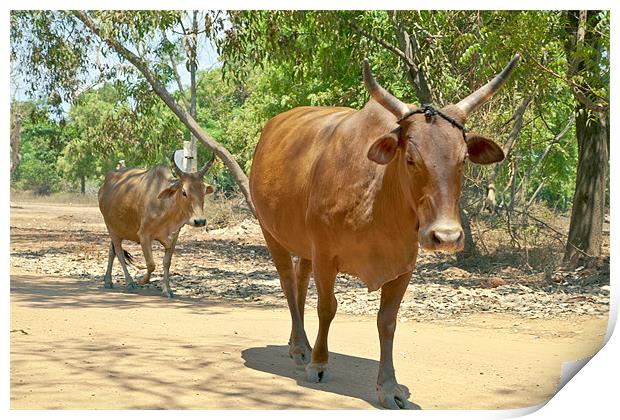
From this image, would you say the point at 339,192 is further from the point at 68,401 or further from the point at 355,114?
the point at 68,401

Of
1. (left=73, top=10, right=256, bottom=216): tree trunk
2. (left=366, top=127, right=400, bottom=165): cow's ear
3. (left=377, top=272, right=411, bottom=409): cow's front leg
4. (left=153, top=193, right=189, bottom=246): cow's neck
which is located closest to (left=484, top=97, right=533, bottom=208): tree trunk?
(left=73, top=10, right=256, bottom=216): tree trunk

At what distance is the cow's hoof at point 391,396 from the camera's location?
18.6 feet

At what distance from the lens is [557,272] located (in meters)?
13.4

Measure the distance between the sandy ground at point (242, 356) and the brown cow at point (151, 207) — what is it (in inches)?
44.4

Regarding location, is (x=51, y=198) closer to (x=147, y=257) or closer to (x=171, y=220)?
(x=171, y=220)

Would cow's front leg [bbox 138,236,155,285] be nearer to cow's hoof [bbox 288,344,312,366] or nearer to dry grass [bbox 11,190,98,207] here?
cow's hoof [bbox 288,344,312,366]

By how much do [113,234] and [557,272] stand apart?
6.50 meters

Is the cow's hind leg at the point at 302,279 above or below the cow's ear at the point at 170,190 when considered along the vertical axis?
below

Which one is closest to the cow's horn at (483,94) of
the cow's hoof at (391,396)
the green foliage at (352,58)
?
the cow's hoof at (391,396)

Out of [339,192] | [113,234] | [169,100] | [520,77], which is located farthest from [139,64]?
[339,192]

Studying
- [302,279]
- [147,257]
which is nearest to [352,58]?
[147,257]

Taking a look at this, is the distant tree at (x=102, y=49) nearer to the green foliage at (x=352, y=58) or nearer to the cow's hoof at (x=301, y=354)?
the green foliage at (x=352, y=58)

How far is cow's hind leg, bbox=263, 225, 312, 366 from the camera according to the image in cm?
700

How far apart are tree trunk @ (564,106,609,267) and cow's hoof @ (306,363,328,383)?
318 inches
